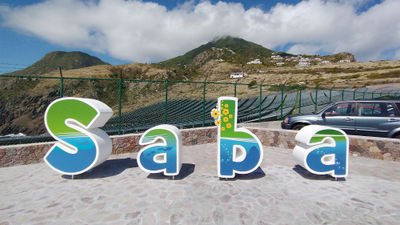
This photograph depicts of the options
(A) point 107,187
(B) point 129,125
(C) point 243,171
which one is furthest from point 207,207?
(B) point 129,125

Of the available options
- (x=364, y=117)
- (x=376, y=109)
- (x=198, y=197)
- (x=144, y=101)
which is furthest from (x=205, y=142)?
(x=376, y=109)

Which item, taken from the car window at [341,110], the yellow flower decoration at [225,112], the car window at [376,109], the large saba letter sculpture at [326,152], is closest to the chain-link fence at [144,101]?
the yellow flower decoration at [225,112]

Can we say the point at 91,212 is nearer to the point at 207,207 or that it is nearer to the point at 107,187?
the point at 107,187

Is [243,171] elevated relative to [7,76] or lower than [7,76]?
lower

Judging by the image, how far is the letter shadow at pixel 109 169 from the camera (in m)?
4.99

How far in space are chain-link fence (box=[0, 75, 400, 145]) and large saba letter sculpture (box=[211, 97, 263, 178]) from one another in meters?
3.71

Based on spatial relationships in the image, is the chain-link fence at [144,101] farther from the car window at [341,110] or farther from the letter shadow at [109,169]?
the car window at [341,110]

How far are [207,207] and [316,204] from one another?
1860 mm

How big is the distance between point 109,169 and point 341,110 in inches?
302

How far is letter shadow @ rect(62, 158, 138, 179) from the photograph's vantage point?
499 centimetres

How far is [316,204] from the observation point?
3.64 meters

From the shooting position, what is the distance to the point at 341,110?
749 centimetres

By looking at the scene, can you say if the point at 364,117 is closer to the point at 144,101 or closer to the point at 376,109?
the point at 376,109

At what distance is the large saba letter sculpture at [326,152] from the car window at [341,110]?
124 inches
